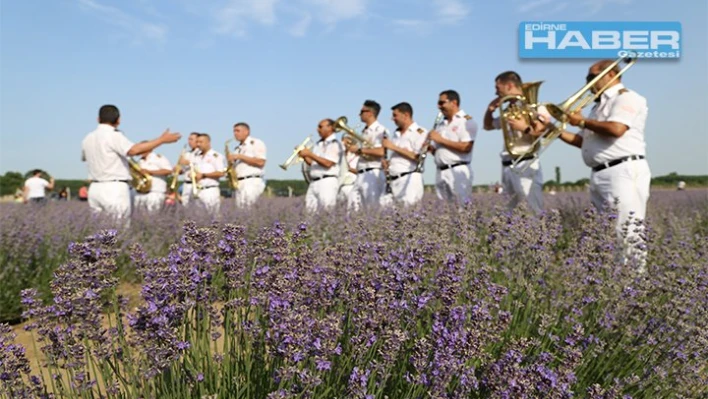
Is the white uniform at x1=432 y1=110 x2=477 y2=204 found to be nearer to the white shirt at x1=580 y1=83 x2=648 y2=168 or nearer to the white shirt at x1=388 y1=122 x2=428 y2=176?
the white shirt at x1=388 y1=122 x2=428 y2=176

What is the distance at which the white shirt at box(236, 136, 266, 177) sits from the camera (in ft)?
30.2

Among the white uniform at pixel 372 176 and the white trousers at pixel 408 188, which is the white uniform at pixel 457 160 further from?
the white uniform at pixel 372 176

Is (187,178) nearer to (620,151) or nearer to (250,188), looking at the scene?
(250,188)

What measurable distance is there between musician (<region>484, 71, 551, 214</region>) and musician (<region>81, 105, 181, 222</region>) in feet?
12.1

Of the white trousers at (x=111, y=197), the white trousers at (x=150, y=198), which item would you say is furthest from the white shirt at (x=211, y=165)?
the white trousers at (x=111, y=197)

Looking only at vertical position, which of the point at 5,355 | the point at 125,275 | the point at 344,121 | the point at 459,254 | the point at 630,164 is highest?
the point at 344,121

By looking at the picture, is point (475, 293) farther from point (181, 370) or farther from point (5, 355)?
point (5, 355)

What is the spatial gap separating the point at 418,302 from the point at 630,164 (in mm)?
3481

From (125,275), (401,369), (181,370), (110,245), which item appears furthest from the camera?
(125,275)

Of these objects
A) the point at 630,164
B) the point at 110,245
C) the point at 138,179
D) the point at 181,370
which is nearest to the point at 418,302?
the point at 181,370

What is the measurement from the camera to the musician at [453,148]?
677cm

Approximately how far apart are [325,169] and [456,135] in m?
2.31

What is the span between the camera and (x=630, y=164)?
15.4 feet

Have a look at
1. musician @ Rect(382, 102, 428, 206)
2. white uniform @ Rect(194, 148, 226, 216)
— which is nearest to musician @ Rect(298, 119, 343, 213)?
musician @ Rect(382, 102, 428, 206)
